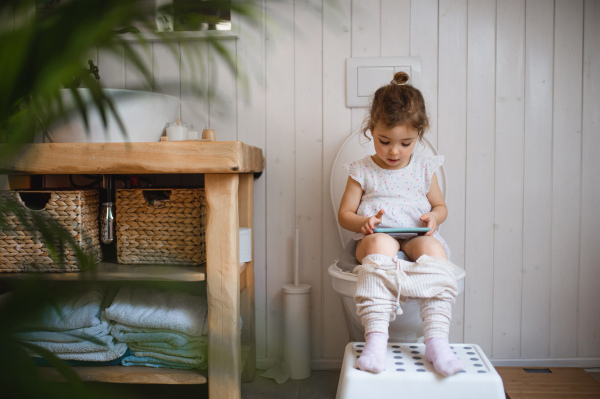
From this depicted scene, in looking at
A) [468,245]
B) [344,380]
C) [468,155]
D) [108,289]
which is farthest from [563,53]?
[108,289]

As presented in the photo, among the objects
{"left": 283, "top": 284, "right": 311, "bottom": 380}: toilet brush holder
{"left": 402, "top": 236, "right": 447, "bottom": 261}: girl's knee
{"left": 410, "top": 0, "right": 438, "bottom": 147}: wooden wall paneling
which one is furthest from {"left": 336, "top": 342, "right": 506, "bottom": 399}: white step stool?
{"left": 410, "top": 0, "right": 438, "bottom": 147}: wooden wall paneling

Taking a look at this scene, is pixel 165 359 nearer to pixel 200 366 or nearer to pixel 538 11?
pixel 200 366

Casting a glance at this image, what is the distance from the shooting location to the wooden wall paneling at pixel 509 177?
1.70 meters

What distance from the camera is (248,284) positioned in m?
1.72

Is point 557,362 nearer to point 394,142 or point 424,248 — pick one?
point 424,248

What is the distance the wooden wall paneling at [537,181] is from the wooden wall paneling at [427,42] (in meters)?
0.31

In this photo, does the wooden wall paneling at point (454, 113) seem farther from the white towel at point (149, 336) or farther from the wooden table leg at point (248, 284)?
the white towel at point (149, 336)

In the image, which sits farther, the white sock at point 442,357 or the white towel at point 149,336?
the white towel at point 149,336

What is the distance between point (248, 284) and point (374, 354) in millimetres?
694

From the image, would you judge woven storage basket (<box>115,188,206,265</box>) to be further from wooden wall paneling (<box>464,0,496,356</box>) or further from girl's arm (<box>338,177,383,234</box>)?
wooden wall paneling (<box>464,0,496,356</box>)

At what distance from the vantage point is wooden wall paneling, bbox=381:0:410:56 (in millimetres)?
1716

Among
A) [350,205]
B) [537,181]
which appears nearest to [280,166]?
[350,205]

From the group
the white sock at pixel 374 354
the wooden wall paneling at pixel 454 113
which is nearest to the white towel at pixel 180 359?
the white sock at pixel 374 354

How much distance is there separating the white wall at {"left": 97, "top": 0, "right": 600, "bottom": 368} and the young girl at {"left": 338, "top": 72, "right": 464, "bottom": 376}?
23cm
